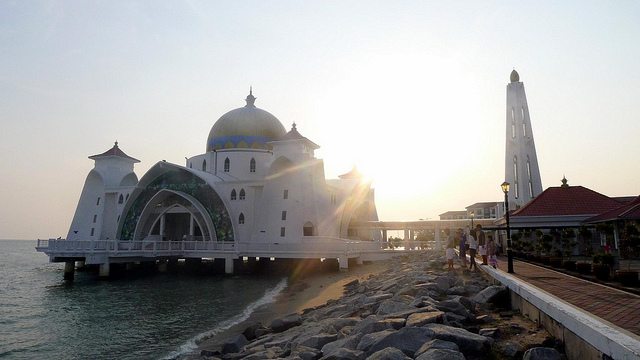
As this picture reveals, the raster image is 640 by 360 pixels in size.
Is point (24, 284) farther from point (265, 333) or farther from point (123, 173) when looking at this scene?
point (265, 333)

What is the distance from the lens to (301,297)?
20.0 meters

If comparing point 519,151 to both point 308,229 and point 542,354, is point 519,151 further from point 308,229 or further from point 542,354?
point 542,354

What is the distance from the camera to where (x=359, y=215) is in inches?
1882

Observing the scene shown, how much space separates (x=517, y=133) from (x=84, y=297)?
3426 centimetres

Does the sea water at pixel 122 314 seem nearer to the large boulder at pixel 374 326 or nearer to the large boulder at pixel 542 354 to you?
the large boulder at pixel 374 326

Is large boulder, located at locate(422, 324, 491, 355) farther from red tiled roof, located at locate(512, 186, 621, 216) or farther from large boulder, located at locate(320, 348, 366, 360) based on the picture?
red tiled roof, located at locate(512, 186, 621, 216)

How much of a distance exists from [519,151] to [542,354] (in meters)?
34.3

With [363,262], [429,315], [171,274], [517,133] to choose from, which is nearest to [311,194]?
[363,262]

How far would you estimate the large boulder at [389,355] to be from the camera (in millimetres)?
5785

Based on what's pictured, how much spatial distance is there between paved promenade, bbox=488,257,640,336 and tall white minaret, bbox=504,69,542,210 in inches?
1048

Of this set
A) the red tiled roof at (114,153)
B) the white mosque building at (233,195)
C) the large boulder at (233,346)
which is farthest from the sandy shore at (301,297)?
the red tiled roof at (114,153)

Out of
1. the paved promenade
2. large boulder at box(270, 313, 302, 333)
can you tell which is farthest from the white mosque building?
the paved promenade

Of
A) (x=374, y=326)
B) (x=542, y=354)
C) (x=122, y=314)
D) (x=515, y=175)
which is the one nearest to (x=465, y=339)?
(x=542, y=354)

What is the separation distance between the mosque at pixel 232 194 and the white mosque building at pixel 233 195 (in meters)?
0.09
